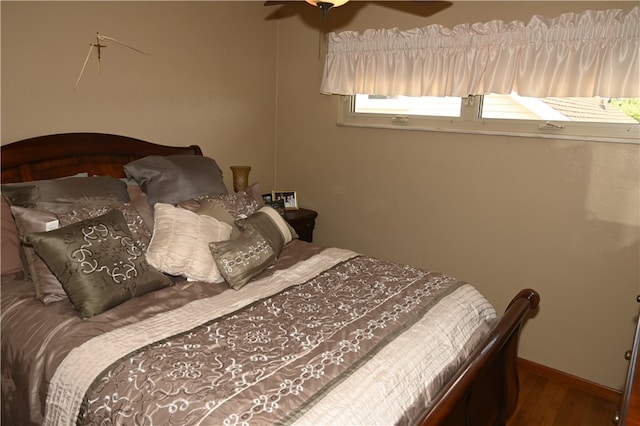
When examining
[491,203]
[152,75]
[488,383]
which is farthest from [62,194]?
[491,203]

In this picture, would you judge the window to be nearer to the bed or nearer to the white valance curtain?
the white valance curtain

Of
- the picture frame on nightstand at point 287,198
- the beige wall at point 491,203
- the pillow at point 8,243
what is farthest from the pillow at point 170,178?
the beige wall at point 491,203

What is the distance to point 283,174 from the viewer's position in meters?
3.85

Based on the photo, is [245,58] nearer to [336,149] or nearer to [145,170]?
[336,149]

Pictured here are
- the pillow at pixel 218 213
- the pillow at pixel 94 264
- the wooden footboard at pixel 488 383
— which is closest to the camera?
the wooden footboard at pixel 488 383

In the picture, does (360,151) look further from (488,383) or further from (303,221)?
(488,383)

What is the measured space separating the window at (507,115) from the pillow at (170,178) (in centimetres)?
128

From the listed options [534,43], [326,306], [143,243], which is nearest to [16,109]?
[143,243]

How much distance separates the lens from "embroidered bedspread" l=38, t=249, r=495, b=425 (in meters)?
1.28

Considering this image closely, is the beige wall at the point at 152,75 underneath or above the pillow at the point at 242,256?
above

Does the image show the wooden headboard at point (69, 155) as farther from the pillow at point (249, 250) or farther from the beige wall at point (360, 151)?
the pillow at point (249, 250)

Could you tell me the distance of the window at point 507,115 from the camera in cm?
248

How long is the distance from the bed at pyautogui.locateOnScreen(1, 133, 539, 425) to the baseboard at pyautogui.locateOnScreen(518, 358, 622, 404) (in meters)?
1.02

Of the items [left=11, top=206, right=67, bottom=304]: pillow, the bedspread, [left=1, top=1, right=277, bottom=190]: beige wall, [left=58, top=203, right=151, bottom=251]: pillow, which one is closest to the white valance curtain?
[left=1, top=1, right=277, bottom=190]: beige wall
